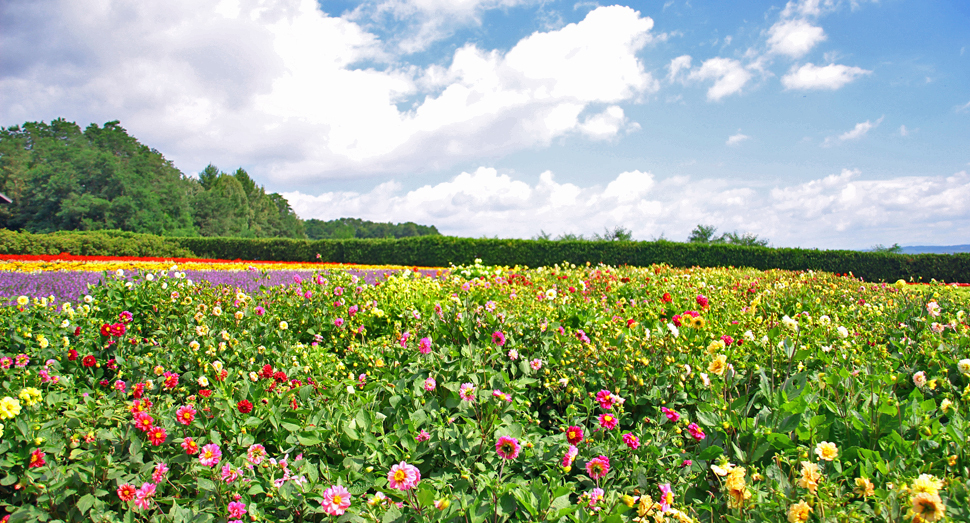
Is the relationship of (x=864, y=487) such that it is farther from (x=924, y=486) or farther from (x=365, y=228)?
(x=365, y=228)

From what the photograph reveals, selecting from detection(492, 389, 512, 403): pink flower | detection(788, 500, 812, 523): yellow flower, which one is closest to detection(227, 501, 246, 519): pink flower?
detection(492, 389, 512, 403): pink flower

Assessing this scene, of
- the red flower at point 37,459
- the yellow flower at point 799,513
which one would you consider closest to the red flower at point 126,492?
the red flower at point 37,459

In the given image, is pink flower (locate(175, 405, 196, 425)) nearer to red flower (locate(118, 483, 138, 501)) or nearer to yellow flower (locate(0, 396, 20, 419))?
red flower (locate(118, 483, 138, 501))

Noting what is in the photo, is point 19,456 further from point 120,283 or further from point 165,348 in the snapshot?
point 120,283

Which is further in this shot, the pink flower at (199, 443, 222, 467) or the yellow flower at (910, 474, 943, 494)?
the pink flower at (199, 443, 222, 467)

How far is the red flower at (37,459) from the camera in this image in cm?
182

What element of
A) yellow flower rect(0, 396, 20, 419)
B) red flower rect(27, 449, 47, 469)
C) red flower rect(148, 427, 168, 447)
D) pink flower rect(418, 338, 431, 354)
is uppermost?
pink flower rect(418, 338, 431, 354)

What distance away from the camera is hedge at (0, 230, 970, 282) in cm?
1753

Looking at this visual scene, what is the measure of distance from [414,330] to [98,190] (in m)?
40.1

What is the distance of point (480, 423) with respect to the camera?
216 centimetres

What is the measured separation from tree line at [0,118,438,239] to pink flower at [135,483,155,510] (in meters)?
35.1

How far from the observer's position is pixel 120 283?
3955 mm

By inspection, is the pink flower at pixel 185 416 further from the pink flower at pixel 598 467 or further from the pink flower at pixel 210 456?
the pink flower at pixel 598 467

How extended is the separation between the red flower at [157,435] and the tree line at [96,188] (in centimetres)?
3486
